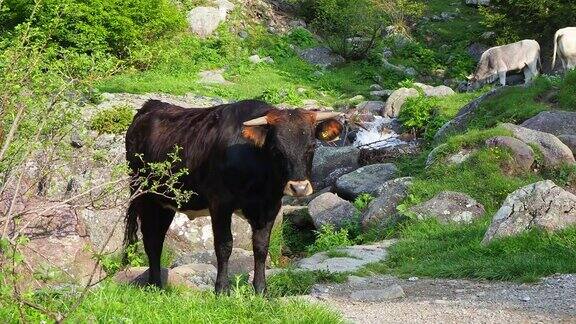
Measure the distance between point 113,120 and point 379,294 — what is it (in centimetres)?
1092

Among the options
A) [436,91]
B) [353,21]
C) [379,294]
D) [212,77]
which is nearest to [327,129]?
[379,294]

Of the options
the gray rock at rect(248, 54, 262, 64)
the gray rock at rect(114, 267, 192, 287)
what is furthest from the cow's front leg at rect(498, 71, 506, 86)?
the gray rock at rect(114, 267, 192, 287)

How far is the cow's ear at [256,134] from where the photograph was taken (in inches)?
309

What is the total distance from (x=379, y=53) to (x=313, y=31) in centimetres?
334

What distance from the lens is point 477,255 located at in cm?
1010

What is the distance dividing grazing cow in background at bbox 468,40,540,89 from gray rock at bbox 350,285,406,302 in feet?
59.4

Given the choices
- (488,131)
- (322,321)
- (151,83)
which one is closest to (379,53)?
(151,83)

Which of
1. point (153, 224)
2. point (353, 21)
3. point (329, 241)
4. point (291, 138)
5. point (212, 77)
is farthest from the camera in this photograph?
point (353, 21)

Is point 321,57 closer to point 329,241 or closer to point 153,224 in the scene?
point 329,241

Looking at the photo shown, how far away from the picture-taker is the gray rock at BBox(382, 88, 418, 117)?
23531 mm

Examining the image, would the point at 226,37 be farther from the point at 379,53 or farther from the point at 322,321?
the point at 322,321

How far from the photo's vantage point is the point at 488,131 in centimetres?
1486

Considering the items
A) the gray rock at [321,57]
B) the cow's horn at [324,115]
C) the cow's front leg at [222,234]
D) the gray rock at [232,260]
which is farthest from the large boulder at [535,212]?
the gray rock at [321,57]

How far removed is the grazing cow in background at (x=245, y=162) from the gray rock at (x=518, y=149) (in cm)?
656
